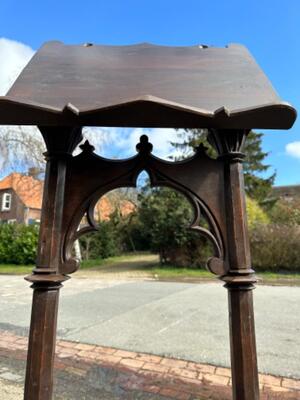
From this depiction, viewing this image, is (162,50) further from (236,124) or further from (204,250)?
(204,250)

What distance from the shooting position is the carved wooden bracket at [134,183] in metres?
1.35

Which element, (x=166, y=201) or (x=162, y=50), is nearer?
(x=162, y=50)

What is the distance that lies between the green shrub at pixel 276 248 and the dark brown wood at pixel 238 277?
10385mm

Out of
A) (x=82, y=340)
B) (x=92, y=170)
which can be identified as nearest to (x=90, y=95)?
(x=92, y=170)

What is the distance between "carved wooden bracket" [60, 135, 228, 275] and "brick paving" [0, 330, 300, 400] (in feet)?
5.14

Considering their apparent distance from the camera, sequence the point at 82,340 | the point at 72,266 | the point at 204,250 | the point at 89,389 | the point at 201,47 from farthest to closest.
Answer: the point at 204,250 < the point at 82,340 < the point at 89,389 < the point at 201,47 < the point at 72,266

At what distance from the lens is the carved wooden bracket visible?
4.43 ft

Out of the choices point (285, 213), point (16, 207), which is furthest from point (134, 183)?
point (16, 207)

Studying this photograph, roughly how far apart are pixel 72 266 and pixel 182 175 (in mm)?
618

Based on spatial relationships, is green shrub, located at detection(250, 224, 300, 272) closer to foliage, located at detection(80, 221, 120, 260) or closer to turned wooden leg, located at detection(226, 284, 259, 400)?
foliage, located at detection(80, 221, 120, 260)

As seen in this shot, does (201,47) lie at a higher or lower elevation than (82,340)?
higher

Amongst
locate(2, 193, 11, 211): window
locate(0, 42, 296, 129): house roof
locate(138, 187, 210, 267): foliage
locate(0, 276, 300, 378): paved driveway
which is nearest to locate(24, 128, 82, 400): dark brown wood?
locate(0, 42, 296, 129): house roof

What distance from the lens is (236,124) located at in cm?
123

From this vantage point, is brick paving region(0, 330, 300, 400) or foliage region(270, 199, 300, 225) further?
foliage region(270, 199, 300, 225)
